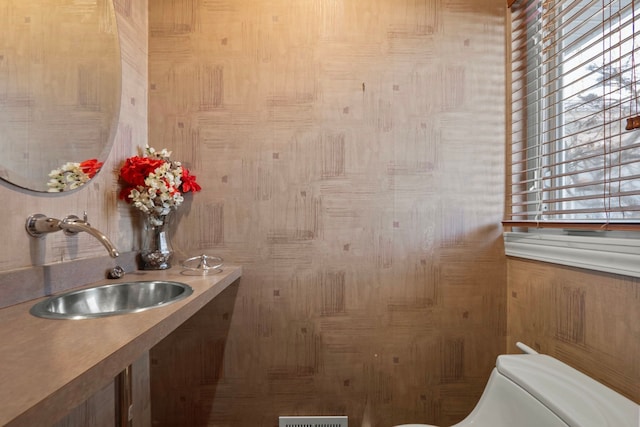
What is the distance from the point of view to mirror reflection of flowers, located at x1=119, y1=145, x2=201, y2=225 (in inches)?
48.8

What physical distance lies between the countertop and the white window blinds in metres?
1.25

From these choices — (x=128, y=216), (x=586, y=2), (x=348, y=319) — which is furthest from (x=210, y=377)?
(x=586, y=2)

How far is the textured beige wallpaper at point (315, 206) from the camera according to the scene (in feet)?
4.70

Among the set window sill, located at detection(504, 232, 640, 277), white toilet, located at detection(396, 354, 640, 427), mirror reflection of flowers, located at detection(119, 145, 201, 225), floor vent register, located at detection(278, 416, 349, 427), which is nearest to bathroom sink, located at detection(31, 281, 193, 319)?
mirror reflection of flowers, located at detection(119, 145, 201, 225)

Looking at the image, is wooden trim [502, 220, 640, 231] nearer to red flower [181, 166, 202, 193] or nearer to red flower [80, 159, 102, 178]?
red flower [181, 166, 202, 193]

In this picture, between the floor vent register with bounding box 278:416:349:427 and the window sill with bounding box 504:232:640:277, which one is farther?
the floor vent register with bounding box 278:416:349:427

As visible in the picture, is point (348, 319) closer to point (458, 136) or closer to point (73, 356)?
point (458, 136)

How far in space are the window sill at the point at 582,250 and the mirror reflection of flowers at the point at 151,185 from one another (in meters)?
1.44

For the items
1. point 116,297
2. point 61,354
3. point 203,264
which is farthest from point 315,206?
point 61,354

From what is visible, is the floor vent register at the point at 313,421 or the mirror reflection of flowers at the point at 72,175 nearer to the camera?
the mirror reflection of flowers at the point at 72,175

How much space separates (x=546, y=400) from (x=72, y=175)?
152 cm

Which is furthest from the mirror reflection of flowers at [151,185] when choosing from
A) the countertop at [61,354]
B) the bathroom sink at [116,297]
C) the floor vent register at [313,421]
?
the floor vent register at [313,421]

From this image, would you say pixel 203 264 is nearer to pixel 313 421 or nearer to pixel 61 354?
pixel 61 354

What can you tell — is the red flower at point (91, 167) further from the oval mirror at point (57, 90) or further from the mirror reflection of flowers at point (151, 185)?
the mirror reflection of flowers at point (151, 185)
